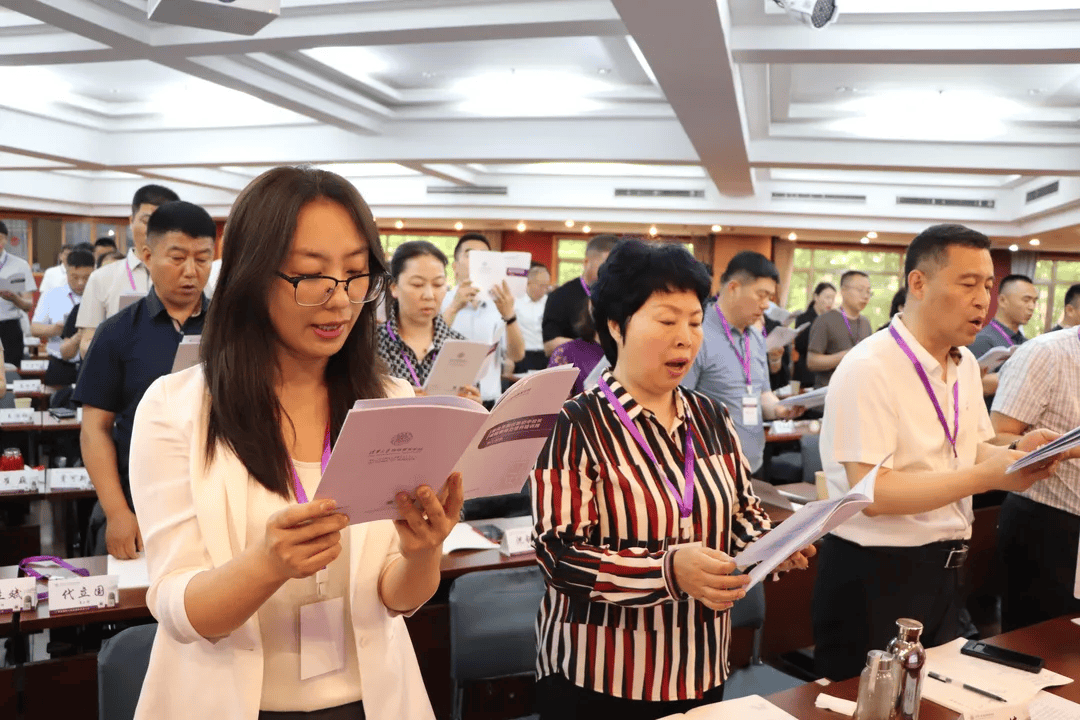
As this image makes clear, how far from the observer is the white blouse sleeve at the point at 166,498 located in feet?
3.78

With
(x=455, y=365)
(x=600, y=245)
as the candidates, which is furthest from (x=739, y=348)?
(x=455, y=365)

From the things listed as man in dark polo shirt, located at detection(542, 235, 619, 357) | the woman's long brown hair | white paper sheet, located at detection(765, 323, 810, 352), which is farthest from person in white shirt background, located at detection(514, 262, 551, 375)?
the woman's long brown hair

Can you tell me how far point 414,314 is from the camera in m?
3.39

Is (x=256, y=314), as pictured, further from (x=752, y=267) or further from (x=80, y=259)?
(x=80, y=259)

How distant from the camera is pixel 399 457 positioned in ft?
3.35

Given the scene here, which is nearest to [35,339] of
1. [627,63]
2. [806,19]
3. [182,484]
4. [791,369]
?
[627,63]

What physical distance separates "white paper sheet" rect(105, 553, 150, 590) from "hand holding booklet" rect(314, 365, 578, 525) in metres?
1.42

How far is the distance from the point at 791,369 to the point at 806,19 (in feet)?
18.9

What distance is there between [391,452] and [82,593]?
150 centimetres

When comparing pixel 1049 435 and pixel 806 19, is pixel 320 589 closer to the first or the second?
pixel 1049 435

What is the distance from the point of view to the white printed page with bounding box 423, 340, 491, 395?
309 cm

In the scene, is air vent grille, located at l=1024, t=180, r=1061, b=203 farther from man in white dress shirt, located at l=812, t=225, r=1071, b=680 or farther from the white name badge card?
the white name badge card

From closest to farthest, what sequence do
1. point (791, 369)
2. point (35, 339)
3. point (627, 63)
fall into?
point (627, 63) < point (791, 369) < point (35, 339)

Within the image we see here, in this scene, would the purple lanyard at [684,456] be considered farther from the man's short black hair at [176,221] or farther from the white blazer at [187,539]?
the man's short black hair at [176,221]
